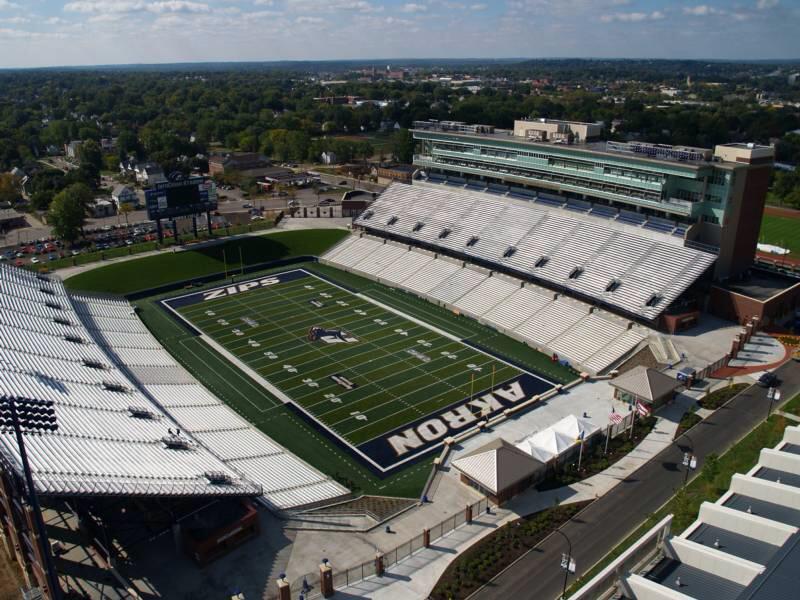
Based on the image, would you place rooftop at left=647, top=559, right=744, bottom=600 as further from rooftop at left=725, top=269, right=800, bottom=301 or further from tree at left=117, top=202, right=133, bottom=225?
tree at left=117, top=202, right=133, bottom=225

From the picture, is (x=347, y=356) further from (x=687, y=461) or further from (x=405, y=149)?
(x=405, y=149)

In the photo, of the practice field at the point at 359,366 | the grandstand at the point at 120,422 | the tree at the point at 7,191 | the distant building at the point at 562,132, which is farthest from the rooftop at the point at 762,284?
the tree at the point at 7,191

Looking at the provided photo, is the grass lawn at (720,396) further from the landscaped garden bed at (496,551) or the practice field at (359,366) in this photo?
the landscaped garden bed at (496,551)

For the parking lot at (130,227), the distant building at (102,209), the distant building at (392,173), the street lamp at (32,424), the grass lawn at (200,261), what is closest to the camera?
the street lamp at (32,424)

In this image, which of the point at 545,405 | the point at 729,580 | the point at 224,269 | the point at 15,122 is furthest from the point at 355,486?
the point at 15,122

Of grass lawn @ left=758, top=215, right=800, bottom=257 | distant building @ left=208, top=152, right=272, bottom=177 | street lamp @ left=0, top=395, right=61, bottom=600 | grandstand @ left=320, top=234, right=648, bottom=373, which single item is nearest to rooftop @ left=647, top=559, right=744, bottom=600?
street lamp @ left=0, top=395, right=61, bottom=600

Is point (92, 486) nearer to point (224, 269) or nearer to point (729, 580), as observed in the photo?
point (729, 580)

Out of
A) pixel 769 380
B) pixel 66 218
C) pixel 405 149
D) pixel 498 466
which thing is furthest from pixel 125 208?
pixel 769 380
